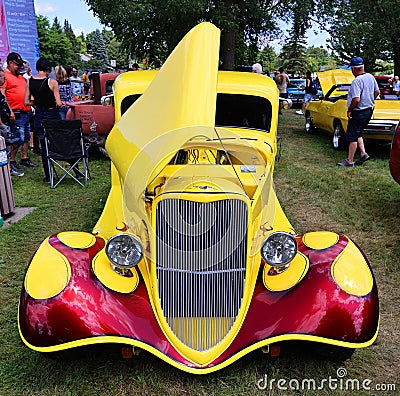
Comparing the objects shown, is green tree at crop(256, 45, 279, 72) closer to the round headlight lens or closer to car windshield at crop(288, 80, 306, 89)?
car windshield at crop(288, 80, 306, 89)

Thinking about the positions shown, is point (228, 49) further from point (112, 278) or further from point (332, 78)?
point (112, 278)

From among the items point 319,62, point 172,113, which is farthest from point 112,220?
point 319,62

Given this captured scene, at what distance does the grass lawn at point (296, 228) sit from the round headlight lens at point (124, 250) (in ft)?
2.36

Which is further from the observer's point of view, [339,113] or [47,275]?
[339,113]

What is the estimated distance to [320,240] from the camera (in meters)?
3.35

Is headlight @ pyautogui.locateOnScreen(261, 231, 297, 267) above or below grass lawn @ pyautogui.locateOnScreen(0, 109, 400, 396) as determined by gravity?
above

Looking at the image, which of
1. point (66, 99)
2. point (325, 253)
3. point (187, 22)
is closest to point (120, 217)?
point (325, 253)

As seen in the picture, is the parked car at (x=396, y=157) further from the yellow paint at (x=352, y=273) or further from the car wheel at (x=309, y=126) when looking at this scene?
the car wheel at (x=309, y=126)

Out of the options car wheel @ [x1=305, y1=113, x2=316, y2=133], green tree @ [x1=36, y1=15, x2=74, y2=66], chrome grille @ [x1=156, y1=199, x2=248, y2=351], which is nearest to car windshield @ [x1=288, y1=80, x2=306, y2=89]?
car wheel @ [x1=305, y1=113, x2=316, y2=133]

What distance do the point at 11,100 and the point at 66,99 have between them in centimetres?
217

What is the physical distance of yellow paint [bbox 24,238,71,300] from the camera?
2816 millimetres

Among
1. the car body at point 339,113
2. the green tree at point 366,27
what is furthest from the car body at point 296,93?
the car body at point 339,113

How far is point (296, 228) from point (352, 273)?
260 centimetres

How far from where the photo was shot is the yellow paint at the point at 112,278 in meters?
2.93
